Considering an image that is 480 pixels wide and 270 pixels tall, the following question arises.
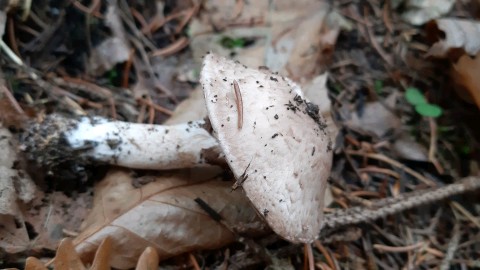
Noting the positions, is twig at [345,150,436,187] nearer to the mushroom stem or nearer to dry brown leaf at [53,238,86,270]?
the mushroom stem

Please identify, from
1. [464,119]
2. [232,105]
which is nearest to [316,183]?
[232,105]

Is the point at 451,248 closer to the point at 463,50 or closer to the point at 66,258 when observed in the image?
the point at 463,50

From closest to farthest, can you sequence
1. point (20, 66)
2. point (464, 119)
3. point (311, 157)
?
point (311, 157) < point (20, 66) < point (464, 119)

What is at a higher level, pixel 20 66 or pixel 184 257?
pixel 20 66

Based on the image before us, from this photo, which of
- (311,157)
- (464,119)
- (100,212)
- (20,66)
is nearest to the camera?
(311,157)

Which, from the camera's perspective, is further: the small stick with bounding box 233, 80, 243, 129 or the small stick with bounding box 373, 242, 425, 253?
the small stick with bounding box 373, 242, 425, 253

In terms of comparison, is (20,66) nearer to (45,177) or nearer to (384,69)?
→ (45,177)

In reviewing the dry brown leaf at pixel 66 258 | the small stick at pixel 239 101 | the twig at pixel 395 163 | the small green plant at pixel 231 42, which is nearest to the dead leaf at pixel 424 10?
the twig at pixel 395 163

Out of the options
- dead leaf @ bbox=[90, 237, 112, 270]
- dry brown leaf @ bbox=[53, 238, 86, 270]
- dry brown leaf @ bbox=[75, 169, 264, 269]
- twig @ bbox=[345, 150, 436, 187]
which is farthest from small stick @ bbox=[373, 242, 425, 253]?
dry brown leaf @ bbox=[53, 238, 86, 270]
